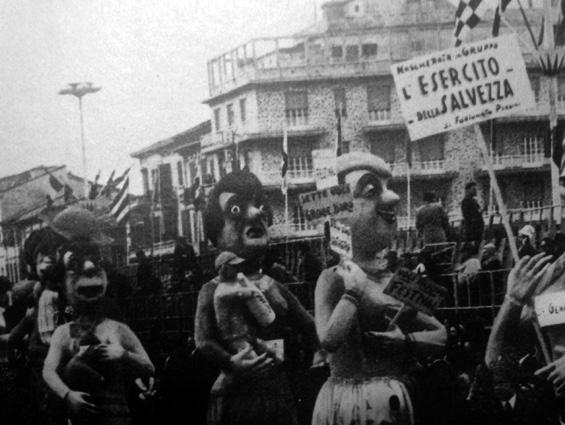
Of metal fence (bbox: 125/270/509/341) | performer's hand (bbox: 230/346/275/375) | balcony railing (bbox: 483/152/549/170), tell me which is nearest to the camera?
metal fence (bbox: 125/270/509/341)

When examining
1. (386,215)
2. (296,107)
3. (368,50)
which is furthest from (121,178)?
(386,215)

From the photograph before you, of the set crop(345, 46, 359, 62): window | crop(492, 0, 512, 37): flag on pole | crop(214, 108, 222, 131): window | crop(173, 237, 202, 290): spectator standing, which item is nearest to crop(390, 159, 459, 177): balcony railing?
crop(345, 46, 359, 62): window

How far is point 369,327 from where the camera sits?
5391 mm

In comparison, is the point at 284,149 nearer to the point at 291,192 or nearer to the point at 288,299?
the point at 291,192

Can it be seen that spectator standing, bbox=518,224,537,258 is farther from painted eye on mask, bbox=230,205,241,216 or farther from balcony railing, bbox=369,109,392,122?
painted eye on mask, bbox=230,205,241,216

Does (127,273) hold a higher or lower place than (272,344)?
higher

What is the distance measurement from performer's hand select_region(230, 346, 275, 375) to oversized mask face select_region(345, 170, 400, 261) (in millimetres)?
865

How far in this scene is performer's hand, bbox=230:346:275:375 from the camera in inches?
228

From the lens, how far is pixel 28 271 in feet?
23.6

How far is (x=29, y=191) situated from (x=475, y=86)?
120 inches

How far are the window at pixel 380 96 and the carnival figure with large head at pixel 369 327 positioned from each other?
1.21 ft

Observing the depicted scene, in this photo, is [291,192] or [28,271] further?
[28,271]

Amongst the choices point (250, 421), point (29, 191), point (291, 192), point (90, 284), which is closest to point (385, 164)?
point (291, 192)

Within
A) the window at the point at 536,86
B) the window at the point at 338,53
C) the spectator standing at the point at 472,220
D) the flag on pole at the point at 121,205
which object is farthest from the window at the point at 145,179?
the window at the point at 536,86
